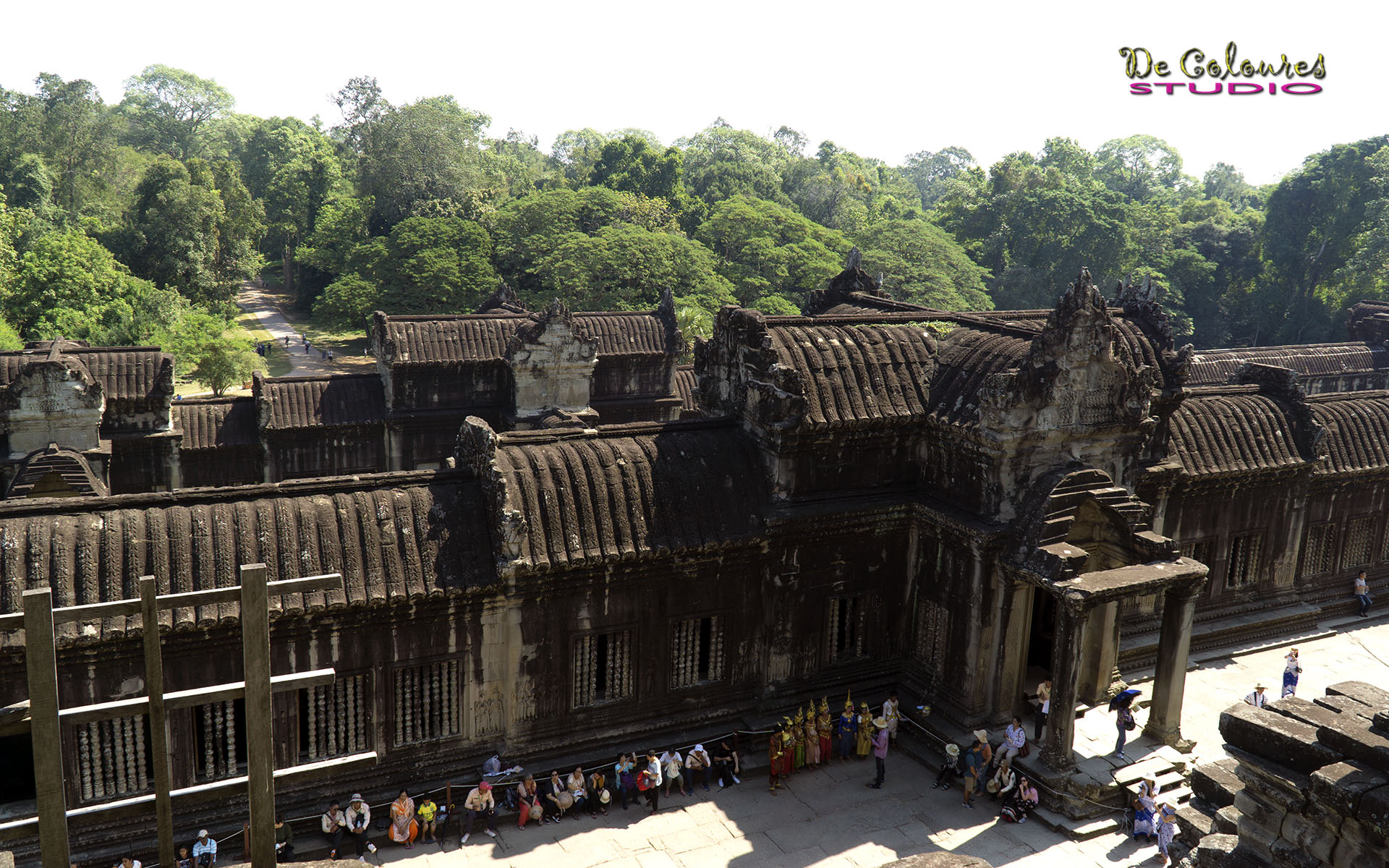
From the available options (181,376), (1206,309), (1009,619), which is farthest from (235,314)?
(1206,309)

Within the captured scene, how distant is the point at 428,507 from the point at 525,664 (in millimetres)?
3573

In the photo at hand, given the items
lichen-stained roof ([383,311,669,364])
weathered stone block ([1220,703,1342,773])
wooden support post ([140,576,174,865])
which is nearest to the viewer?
wooden support post ([140,576,174,865])

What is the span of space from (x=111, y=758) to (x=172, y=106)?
143 m

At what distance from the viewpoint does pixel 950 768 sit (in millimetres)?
19688

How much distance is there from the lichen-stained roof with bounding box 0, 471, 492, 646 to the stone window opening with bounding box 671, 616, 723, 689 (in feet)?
14.9

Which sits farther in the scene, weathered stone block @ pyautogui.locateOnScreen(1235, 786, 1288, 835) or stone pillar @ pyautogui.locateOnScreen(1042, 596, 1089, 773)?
stone pillar @ pyautogui.locateOnScreen(1042, 596, 1089, 773)

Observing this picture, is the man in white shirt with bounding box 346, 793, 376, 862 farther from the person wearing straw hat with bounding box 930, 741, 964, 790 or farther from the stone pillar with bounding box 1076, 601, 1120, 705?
the stone pillar with bounding box 1076, 601, 1120, 705

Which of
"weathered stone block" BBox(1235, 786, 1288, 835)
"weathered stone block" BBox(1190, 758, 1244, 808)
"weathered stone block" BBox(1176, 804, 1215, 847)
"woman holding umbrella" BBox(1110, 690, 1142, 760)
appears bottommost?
"woman holding umbrella" BBox(1110, 690, 1142, 760)

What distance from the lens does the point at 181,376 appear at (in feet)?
168

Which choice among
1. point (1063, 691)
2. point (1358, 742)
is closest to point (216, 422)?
point (1063, 691)

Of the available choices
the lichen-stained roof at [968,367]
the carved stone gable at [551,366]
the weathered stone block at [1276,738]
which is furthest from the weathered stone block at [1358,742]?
the carved stone gable at [551,366]

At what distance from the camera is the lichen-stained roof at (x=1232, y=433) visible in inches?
981

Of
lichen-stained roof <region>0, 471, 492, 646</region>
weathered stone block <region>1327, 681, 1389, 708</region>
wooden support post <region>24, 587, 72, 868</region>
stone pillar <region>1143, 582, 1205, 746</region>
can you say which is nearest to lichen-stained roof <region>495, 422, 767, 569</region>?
lichen-stained roof <region>0, 471, 492, 646</region>

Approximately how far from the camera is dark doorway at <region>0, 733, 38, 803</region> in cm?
1562
